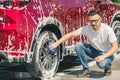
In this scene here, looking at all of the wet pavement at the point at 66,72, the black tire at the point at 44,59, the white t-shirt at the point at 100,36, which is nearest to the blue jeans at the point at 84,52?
the white t-shirt at the point at 100,36

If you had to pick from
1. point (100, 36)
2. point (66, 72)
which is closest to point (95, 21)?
point (100, 36)

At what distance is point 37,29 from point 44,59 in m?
0.60

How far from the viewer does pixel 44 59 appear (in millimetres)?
6793

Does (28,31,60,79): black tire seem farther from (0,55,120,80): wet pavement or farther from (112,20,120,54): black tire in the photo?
(112,20,120,54): black tire

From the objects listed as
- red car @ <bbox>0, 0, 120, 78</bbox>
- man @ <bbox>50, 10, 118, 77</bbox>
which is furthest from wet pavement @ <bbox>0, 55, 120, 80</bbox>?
red car @ <bbox>0, 0, 120, 78</bbox>

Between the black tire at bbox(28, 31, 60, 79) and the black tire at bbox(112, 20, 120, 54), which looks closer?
the black tire at bbox(28, 31, 60, 79)

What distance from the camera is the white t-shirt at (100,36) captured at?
6742 millimetres

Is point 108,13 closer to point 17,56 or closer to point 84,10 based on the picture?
point 84,10

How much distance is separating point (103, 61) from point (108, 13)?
8.54 ft

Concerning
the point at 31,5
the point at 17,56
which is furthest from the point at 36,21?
the point at 17,56

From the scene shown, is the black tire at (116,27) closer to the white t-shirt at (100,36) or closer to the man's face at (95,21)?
the white t-shirt at (100,36)

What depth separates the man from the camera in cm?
654

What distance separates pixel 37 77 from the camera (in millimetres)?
6812

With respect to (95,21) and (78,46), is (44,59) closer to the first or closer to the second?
(78,46)
